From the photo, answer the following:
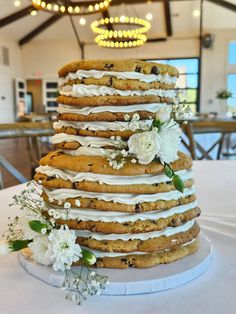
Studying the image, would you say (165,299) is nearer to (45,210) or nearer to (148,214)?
(148,214)

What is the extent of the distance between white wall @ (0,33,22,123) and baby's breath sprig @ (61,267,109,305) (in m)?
13.1

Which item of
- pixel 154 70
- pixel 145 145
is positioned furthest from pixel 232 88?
pixel 145 145

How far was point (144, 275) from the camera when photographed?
0.61 meters

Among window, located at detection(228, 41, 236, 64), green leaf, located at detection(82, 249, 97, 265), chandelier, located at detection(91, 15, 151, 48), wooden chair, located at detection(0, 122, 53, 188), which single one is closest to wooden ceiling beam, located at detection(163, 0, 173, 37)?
window, located at detection(228, 41, 236, 64)

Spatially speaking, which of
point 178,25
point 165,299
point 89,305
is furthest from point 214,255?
point 178,25

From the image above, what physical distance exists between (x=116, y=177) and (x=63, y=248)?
0.50 feet

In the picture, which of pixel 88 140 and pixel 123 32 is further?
pixel 123 32

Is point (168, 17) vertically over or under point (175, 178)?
over

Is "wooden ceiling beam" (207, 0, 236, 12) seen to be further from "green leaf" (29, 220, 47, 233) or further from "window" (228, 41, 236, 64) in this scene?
"green leaf" (29, 220, 47, 233)

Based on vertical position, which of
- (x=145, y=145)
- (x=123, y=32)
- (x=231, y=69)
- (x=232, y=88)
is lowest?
(x=145, y=145)

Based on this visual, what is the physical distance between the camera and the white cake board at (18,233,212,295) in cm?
59

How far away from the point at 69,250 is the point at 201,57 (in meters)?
A: 12.7

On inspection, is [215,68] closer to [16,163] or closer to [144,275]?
[16,163]

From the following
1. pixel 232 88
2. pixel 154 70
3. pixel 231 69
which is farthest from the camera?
pixel 232 88
